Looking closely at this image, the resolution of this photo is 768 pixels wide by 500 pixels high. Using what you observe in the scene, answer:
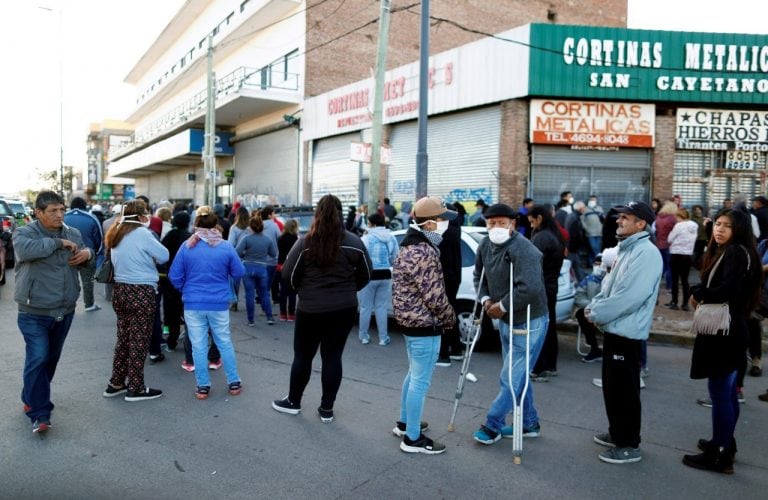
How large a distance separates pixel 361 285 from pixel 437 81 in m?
14.7

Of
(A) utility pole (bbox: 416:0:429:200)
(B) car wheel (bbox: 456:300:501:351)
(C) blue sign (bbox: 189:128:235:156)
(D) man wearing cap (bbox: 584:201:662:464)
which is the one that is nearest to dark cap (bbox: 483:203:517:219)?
(D) man wearing cap (bbox: 584:201:662:464)

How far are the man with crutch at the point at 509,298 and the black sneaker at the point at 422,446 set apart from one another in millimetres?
390

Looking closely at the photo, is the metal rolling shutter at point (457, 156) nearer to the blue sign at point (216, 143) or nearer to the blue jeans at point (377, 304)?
the blue jeans at point (377, 304)

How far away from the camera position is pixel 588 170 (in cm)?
1667

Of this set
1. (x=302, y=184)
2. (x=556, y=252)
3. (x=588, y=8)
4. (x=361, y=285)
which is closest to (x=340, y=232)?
(x=361, y=285)

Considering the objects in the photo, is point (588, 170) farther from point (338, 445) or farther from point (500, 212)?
point (338, 445)

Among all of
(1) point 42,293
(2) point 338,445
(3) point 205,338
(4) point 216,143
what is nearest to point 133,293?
(3) point 205,338

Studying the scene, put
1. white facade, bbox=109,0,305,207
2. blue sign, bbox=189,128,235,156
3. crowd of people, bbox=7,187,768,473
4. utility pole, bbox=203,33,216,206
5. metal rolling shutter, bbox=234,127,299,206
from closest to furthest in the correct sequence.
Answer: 1. crowd of people, bbox=7,187,768,473
2. utility pole, bbox=203,33,216,206
3. white facade, bbox=109,0,305,207
4. metal rolling shutter, bbox=234,127,299,206
5. blue sign, bbox=189,128,235,156

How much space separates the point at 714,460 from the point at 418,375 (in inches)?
86.4

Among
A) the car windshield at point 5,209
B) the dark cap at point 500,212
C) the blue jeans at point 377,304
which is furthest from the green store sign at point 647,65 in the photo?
Result: the car windshield at point 5,209

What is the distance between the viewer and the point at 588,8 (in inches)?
1244

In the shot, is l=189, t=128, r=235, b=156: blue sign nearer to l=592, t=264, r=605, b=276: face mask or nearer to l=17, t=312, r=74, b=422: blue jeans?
l=592, t=264, r=605, b=276: face mask

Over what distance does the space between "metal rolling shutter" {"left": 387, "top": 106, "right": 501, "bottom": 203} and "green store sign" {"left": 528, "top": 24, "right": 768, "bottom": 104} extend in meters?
1.96

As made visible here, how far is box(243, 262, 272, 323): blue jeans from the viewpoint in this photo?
9.98 meters
